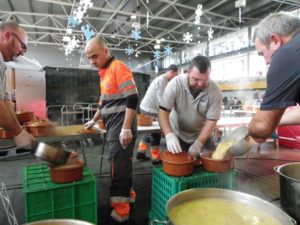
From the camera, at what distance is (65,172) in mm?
1525

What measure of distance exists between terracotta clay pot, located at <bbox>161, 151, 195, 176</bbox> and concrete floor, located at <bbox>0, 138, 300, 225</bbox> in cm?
49

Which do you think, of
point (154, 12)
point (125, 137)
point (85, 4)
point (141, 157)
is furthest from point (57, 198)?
point (154, 12)

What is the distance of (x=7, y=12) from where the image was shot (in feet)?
20.0

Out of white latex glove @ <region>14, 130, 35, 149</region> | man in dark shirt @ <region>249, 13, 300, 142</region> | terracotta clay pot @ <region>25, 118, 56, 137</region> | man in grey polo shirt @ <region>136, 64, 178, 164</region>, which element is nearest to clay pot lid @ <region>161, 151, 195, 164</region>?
man in dark shirt @ <region>249, 13, 300, 142</region>

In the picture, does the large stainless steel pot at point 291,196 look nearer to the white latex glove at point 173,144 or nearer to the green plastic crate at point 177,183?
the green plastic crate at point 177,183

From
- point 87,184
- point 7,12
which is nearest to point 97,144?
point 87,184

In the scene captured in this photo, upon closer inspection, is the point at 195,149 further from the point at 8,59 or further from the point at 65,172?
the point at 8,59

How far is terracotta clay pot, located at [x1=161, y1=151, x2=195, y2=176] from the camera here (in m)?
1.46

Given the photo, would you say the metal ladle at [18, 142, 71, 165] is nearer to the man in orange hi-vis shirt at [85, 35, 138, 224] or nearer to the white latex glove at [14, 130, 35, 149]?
the white latex glove at [14, 130, 35, 149]

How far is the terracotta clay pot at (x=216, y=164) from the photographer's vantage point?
1519 mm

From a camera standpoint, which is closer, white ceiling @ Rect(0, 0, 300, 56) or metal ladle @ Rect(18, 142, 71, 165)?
metal ladle @ Rect(18, 142, 71, 165)

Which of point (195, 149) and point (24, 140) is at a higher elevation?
point (24, 140)

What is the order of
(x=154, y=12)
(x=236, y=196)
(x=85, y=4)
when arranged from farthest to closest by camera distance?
1. (x=154, y=12)
2. (x=85, y=4)
3. (x=236, y=196)

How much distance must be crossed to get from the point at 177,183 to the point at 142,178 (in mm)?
1670
